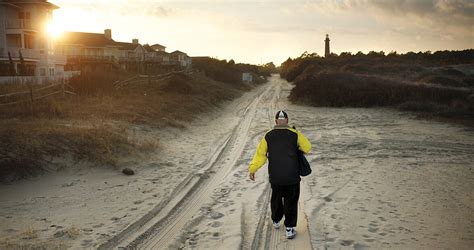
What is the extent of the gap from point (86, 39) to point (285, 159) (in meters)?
50.8

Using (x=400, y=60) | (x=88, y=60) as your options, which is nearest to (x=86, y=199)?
(x=88, y=60)

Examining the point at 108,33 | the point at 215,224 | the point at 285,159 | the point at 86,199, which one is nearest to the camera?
the point at 285,159

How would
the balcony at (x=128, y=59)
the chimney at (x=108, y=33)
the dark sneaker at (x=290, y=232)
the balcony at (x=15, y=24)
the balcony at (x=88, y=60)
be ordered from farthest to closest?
the chimney at (x=108, y=33) < the balcony at (x=128, y=59) < the balcony at (x=88, y=60) < the balcony at (x=15, y=24) < the dark sneaker at (x=290, y=232)

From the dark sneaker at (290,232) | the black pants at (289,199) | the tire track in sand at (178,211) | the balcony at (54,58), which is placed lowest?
the tire track in sand at (178,211)

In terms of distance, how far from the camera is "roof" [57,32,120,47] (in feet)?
158

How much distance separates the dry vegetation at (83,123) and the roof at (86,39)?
28296 mm

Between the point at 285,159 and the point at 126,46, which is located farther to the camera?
the point at 126,46

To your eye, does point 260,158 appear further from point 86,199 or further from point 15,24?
point 15,24

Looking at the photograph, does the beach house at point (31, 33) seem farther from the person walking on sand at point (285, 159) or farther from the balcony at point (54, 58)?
the person walking on sand at point (285, 159)

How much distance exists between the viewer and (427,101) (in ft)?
70.5

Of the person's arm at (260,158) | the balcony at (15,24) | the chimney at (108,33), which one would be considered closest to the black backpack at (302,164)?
the person's arm at (260,158)

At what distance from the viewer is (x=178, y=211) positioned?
22.6ft

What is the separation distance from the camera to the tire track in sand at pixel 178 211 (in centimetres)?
562

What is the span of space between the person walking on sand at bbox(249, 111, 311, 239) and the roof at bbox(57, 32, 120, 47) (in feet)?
155
